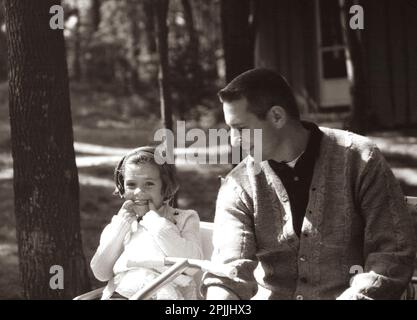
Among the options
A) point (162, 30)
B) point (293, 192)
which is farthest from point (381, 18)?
point (293, 192)

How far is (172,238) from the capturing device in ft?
11.9

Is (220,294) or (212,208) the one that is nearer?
(220,294)

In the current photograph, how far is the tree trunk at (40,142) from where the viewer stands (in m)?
4.48

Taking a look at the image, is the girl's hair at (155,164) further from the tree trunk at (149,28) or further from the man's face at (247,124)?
the tree trunk at (149,28)

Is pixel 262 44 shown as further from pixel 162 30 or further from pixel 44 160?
pixel 44 160

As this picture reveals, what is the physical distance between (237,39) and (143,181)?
2728 millimetres

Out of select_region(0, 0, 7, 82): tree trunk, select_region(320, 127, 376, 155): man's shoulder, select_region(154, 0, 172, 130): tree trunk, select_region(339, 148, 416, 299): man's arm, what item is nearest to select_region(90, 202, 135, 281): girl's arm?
select_region(320, 127, 376, 155): man's shoulder

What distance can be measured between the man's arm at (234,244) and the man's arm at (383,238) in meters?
0.40

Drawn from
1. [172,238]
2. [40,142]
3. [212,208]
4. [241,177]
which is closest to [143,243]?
[172,238]

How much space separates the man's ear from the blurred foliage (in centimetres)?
1116

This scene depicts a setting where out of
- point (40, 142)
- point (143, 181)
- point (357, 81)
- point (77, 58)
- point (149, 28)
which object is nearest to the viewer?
point (143, 181)

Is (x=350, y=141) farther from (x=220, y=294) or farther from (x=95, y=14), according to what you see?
(x=95, y=14)

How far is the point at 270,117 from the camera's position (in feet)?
10.3

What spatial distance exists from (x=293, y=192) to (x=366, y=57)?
978 centimetres
